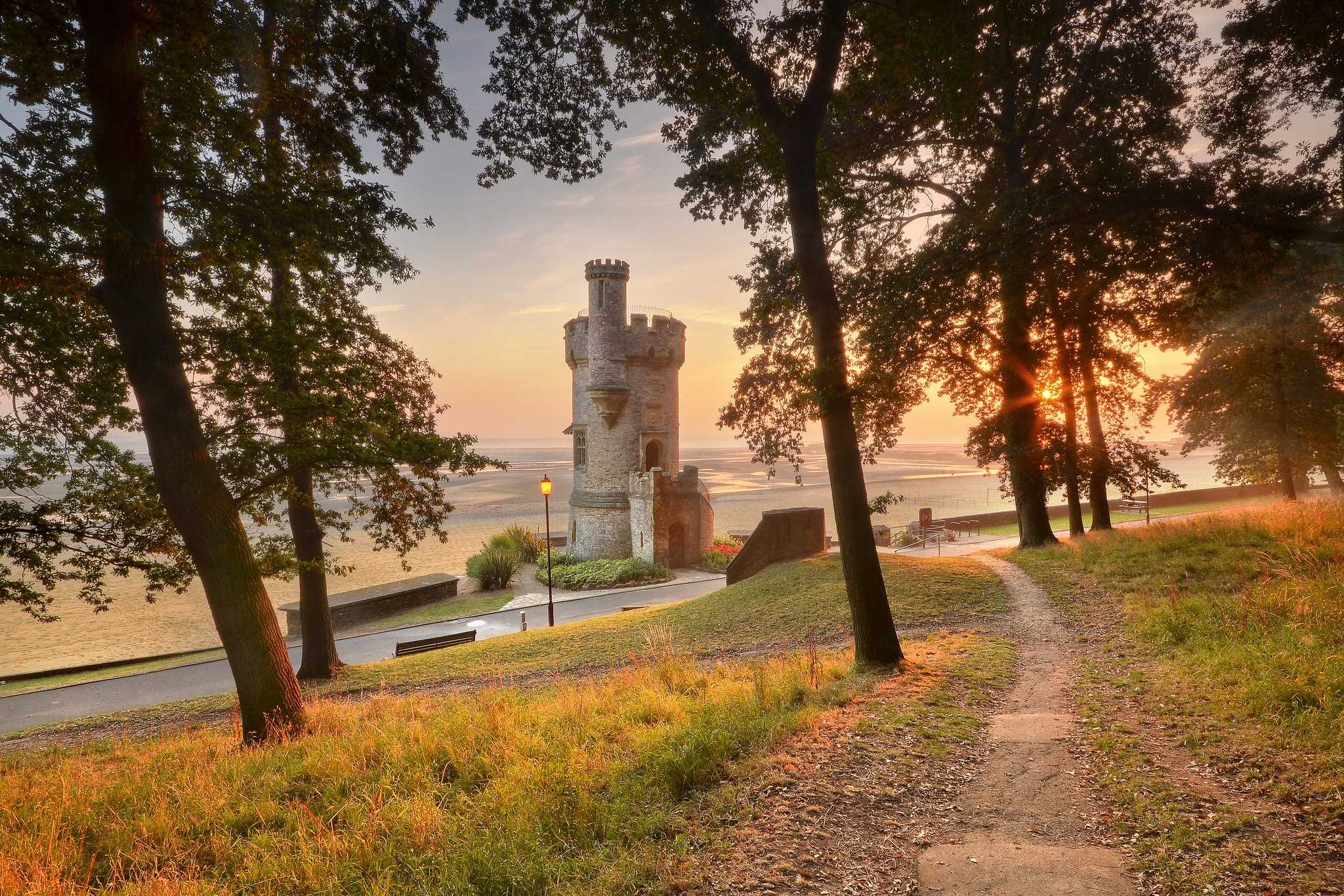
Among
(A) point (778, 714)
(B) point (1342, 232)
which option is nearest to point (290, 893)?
(A) point (778, 714)

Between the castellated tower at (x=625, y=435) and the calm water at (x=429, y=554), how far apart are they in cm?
818

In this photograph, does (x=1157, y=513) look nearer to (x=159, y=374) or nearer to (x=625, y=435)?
(x=625, y=435)

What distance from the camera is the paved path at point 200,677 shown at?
1259cm

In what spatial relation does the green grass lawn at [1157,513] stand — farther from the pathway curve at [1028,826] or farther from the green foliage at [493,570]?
the pathway curve at [1028,826]

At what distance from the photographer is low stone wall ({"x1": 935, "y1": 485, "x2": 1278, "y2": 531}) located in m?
31.3

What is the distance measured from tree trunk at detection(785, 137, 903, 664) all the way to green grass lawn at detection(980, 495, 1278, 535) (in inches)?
1053

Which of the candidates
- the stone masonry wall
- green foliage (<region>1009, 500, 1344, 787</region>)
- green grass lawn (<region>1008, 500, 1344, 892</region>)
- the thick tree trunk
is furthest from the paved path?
green foliage (<region>1009, 500, 1344, 787</region>)

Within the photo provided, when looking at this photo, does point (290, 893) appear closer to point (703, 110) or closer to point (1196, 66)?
point (703, 110)

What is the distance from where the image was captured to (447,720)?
6.25 m

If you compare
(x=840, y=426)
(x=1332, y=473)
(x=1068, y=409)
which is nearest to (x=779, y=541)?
(x=1068, y=409)

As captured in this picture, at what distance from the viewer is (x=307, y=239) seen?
7500mm

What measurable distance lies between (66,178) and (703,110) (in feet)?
28.4

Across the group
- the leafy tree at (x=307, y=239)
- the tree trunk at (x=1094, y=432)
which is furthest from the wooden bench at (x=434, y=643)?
the tree trunk at (x=1094, y=432)

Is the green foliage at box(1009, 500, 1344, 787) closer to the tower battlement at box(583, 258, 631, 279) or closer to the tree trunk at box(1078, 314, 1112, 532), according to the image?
the tree trunk at box(1078, 314, 1112, 532)
